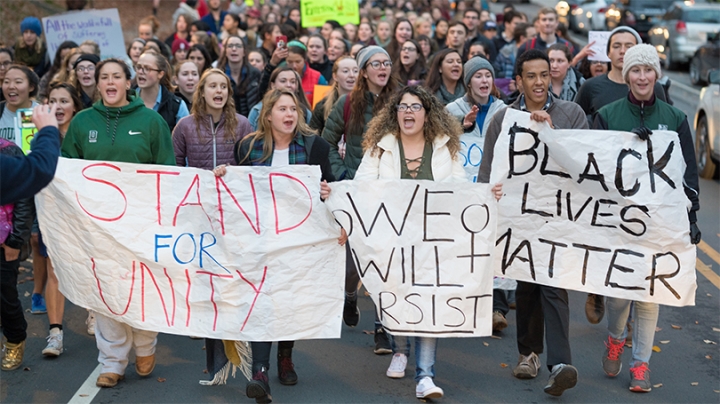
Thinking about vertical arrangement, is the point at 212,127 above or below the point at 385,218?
above

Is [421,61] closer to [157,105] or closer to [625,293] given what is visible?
[157,105]

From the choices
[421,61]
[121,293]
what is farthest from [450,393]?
[421,61]

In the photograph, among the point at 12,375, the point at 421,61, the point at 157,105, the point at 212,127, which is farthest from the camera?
the point at 421,61

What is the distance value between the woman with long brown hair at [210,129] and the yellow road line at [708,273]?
4473 mm

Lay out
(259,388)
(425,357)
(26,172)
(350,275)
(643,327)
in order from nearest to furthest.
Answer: (26,172), (259,388), (425,357), (643,327), (350,275)

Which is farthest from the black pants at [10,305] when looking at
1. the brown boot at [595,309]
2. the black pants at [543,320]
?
the brown boot at [595,309]

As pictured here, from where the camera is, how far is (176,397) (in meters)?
6.03

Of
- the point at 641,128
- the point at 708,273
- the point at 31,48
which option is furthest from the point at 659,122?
the point at 31,48

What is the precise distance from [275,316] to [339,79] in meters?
3.48

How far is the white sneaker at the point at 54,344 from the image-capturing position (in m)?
6.73

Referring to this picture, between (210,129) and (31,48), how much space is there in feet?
22.5

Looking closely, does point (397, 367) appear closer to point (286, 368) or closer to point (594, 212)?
point (286, 368)

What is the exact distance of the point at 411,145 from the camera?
627 cm

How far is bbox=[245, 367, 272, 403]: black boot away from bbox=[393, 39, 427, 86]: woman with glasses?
16.3 feet
